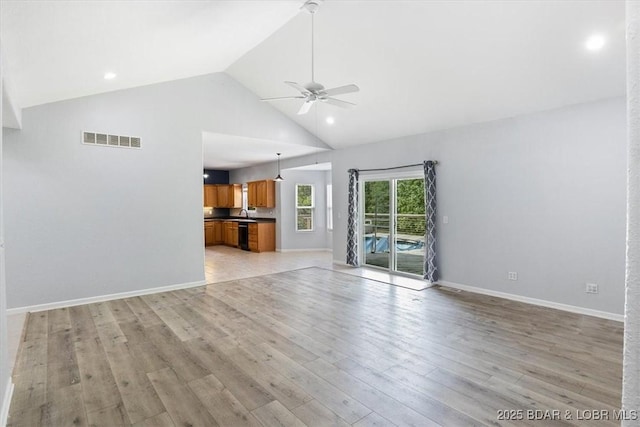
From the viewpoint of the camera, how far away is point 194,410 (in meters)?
2.31

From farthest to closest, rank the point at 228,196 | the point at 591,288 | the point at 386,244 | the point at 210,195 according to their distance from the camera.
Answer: the point at 228,196 < the point at 210,195 < the point at 386,244 < the point at 591,288

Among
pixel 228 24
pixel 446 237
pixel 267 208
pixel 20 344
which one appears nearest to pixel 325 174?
pixel 267 208

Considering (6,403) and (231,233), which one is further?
(231,233)

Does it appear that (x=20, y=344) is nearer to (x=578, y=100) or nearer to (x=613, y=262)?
(x=613, y=262)

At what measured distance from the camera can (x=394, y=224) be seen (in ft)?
21.7

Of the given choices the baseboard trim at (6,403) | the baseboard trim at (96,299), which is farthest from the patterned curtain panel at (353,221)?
the baseboard trim at (6,403)

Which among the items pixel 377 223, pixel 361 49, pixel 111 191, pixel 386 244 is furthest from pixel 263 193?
pixel 361 49

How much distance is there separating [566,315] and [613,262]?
2.75 ft

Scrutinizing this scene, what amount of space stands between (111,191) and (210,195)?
653 centimetres

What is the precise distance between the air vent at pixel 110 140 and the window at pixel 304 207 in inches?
205

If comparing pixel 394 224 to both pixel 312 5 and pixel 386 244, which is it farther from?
pixel 312 5

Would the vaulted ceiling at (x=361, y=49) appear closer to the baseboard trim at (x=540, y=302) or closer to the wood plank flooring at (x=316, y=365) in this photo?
the baseboard trim at (x=540, y=302)

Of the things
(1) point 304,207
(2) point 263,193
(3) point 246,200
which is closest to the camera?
(1) point 304,207

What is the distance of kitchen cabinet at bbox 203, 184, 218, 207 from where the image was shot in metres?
11.3
